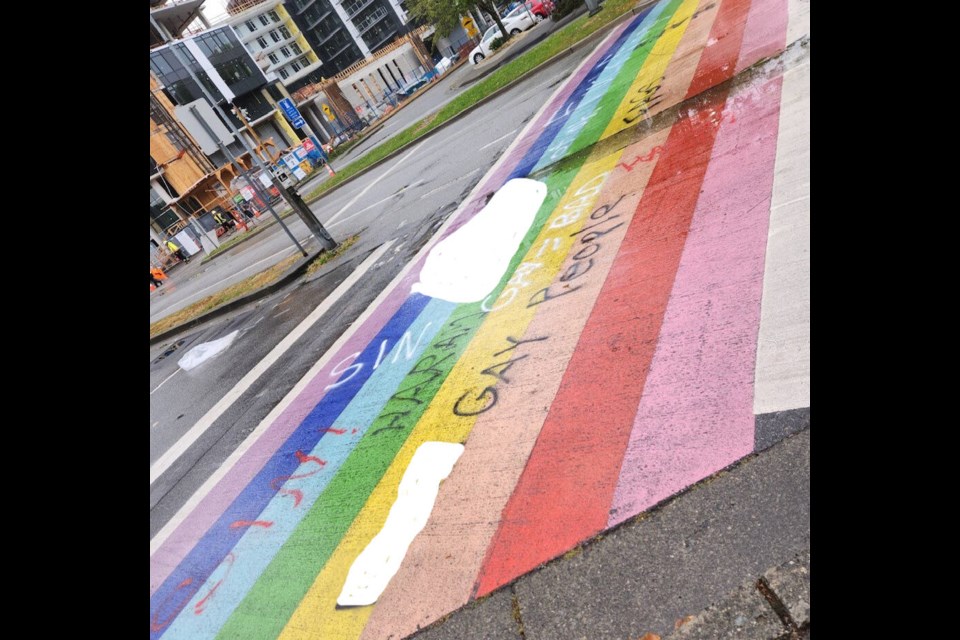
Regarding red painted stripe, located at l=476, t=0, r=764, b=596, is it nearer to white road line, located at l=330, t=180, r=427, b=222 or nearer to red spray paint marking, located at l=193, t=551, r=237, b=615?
red spray paint marking, located at l=193, t=551, r=237, b=615

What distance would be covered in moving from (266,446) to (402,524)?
2.95 metres

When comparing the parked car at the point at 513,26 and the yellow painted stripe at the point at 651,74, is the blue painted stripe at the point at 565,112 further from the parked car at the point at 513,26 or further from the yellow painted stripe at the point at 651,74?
the parked car at the point at 513,26

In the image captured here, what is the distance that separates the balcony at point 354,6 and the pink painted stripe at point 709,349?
89.2 meters

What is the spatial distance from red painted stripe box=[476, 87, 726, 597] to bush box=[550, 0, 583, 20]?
83.4 feet

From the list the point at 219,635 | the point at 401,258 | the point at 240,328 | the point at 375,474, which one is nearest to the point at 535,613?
the point at 375,474

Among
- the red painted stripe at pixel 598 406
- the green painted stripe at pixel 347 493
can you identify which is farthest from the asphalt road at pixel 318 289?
the red painted stripe at pixel 598 406

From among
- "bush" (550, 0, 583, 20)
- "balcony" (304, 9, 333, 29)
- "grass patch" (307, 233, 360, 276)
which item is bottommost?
"grass patch" (307, 233, 360, 276)

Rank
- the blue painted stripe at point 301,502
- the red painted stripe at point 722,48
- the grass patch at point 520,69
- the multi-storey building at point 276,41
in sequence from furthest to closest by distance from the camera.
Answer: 1. the multi-storey building at point 276,41
2. the grass patch at point 520,69
3. the red painted stripe at point 722,48
4. the blue painted stripe at point 301,502

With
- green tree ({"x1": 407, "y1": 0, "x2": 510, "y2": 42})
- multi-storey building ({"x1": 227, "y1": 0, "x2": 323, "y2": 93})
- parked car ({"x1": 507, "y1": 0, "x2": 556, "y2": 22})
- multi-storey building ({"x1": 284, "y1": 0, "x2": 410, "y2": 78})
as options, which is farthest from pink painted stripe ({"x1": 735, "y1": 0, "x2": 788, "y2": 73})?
multi-storey building ({"x1": 284, "y1": 0, "x2": 410, "y2": 78})

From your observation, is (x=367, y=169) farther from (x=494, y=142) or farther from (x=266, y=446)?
(x=266, y=446)

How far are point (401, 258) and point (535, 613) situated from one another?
7.36 m

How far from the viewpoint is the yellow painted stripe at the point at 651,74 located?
Result: 820 cm

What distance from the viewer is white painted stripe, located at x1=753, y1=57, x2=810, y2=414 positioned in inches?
113
